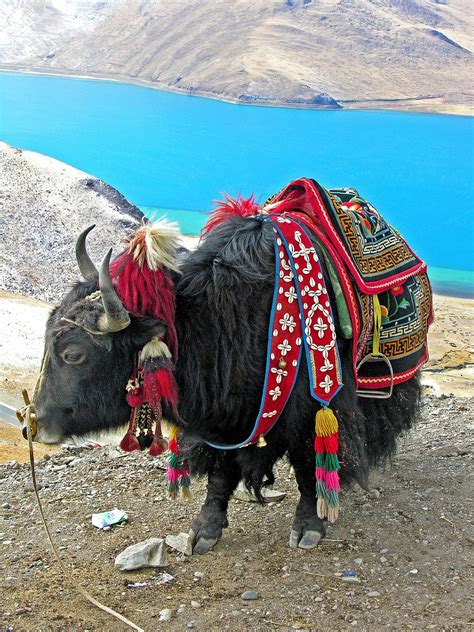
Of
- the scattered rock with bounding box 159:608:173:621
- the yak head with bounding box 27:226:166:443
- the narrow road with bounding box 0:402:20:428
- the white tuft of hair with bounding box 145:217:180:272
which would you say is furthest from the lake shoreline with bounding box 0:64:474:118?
the scattered rock with bounding box 159:608:173:621

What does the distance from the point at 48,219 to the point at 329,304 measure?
1170 centimetres

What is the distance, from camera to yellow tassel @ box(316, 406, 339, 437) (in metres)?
2.66

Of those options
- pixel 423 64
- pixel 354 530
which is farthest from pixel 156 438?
pixel 423 64

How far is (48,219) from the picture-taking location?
1370 cm

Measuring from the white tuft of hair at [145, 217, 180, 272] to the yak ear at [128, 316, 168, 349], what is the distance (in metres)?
0.17

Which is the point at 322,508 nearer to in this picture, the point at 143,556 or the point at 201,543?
the point at 201,543

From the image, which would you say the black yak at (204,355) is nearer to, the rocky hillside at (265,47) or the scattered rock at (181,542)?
the scattered rock at (181,542)

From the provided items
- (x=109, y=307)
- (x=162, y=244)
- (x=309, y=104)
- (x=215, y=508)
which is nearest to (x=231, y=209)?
(x=162, y=244)

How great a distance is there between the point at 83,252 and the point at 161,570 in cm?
116

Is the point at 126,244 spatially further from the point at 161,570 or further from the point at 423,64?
the point at 423,64

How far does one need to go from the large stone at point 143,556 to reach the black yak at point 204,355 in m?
0.41

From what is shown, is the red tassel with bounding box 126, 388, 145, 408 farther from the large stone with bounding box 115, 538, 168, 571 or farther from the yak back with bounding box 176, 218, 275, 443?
the large stone with bounding box 115, 538, 168, 571

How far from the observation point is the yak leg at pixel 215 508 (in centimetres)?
297

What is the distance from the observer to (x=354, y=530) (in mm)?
3025
